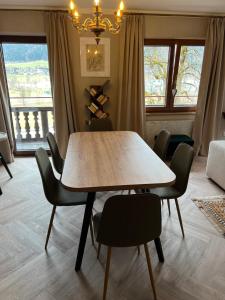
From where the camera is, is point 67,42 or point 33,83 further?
point 33,83

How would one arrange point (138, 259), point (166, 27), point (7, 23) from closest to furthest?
point (138, 259), point (7, 23), point (166, 27)

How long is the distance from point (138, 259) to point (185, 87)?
10.5 ft

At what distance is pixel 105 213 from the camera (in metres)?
1.21

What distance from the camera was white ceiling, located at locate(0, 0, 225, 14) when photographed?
303 centimetres

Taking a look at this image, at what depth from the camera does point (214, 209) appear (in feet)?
8.12

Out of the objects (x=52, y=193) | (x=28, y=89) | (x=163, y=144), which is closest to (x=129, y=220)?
(x=52, y=193)

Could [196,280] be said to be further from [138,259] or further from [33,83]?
[33,83]

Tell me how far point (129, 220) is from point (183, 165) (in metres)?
0.91

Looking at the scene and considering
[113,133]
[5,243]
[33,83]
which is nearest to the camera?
[5,243]

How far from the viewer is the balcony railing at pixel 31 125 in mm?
4162

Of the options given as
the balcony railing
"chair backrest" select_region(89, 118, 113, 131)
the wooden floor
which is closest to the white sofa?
the wooden floor

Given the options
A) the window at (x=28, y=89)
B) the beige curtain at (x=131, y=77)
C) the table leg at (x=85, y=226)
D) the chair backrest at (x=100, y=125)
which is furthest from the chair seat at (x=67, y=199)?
the window at (x=28, y=89)

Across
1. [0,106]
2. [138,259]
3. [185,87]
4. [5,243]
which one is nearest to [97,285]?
[138,259]

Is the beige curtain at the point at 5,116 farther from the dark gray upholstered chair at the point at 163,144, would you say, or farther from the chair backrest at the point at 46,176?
the dark gray upholstered chair at the point at 163,144
